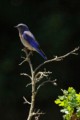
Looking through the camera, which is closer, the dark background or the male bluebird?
the male bluebird

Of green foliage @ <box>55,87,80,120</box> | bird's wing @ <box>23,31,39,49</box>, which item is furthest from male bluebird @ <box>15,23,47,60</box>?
green foliage @ <box>55,87,80,120</box>

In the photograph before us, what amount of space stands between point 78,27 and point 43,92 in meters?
1.37

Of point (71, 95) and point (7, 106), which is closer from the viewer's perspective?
point (71, 95)

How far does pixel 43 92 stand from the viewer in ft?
36.6

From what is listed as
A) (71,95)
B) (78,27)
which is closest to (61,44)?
(78,27)

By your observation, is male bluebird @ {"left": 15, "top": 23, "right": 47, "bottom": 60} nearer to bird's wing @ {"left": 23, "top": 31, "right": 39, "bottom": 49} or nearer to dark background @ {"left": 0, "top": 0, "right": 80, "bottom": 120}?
bird's wing @ {"left": 23, "top": 31, "right": 39, "bottom": 49}

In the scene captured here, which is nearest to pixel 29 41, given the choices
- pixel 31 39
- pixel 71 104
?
pixel 31 39

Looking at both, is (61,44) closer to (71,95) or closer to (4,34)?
(4,34)

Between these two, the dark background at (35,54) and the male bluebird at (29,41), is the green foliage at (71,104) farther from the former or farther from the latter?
the dark background at (35,54)

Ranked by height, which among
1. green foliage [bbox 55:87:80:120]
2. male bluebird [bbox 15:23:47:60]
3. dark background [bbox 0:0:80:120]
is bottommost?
green foliage [bbox 55:87:80:120]

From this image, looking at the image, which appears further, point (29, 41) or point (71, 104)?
point (29, 41)

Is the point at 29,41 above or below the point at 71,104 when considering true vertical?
above

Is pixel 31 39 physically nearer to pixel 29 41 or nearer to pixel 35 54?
pixel 29 41

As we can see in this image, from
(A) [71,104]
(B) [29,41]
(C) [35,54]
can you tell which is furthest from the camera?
(C) [35,54]
